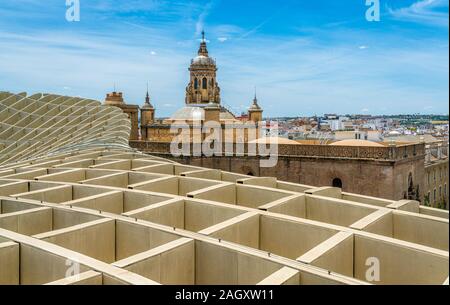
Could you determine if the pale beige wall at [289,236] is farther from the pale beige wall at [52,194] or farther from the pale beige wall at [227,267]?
the pale beige wall at [52,194]

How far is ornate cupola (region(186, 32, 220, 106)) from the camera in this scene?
3531 inches

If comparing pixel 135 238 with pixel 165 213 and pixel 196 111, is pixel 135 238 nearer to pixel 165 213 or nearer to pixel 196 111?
pixel 165 213

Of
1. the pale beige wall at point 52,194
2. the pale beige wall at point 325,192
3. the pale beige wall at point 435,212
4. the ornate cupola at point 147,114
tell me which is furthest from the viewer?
the ornate cupola at point 147,114

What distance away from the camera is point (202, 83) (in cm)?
9044

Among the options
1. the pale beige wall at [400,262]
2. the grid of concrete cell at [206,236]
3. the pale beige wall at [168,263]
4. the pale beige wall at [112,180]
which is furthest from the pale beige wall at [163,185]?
the pale beige wall at [400,262]

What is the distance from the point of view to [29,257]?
9.19 meters

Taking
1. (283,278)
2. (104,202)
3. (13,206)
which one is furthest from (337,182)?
(283,278)

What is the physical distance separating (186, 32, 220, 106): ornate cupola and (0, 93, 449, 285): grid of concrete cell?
235 ft

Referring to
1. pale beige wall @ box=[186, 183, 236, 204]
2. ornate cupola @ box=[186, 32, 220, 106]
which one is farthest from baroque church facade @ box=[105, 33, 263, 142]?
pale beige wall @ box=[186, 183, 236, 204]

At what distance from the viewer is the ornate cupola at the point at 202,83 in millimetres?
89688

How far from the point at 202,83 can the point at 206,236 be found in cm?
8190

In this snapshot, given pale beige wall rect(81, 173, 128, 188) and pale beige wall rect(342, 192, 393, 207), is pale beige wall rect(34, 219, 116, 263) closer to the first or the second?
pale beige wall rect(81, 173, 128, 188)

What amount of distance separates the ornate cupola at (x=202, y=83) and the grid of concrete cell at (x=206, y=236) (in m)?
71.5
